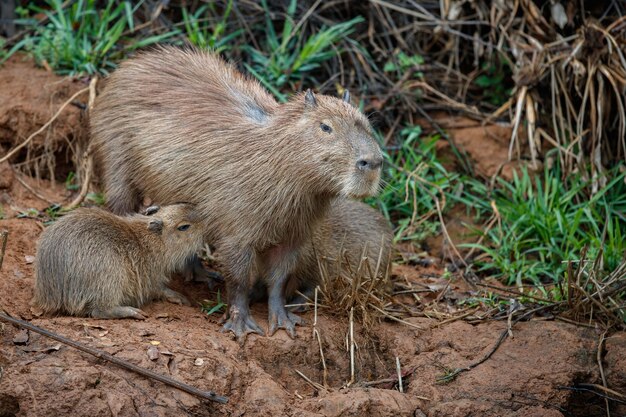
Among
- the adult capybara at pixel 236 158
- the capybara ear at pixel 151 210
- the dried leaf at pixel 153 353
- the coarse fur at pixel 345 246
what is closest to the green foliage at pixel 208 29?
the adult capybara at pixel 236 158

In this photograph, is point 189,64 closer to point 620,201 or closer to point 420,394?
point 420,394

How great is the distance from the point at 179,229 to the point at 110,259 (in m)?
0.55

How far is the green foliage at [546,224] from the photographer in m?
7.13

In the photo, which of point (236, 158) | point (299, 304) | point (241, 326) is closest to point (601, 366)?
point (299, 304)

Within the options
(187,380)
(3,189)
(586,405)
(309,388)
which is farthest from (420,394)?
(3,189)

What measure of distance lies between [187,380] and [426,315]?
6.37 feet

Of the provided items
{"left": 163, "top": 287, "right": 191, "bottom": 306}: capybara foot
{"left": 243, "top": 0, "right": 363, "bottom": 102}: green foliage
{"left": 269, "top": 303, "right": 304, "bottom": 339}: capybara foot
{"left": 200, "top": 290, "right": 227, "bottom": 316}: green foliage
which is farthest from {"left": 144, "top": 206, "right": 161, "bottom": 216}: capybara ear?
{"left": 243, "top": 0, "right": 363, "bottom": 102}: green foliage

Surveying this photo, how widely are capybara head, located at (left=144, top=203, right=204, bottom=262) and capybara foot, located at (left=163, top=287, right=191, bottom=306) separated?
24 centimetres

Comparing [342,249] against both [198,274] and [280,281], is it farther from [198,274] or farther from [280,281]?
[198,274]

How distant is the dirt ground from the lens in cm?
475

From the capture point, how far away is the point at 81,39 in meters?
8.09

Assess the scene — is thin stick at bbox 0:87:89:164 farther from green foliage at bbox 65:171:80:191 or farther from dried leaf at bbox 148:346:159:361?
dried leaf at bbox 148:346:159:361

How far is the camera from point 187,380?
497 cm

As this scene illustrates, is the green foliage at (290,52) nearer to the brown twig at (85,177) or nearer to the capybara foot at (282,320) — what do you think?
the brown twig at (85,177)
